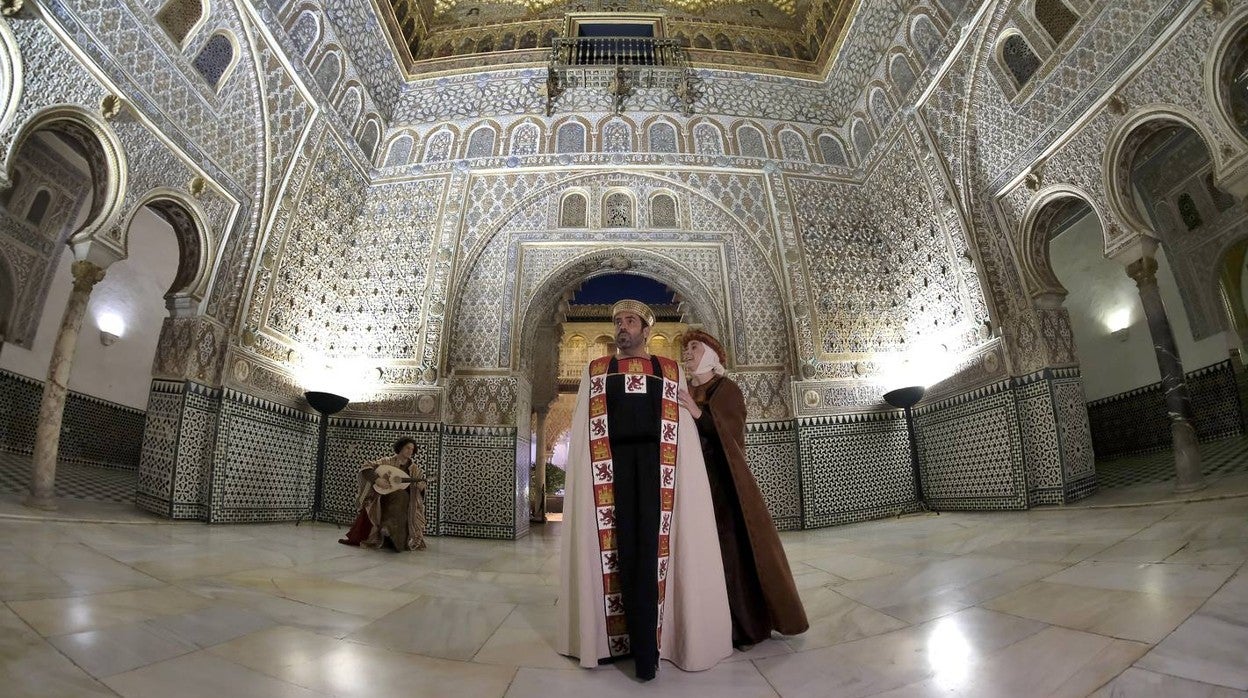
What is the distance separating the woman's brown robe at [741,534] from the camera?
2.14 meters

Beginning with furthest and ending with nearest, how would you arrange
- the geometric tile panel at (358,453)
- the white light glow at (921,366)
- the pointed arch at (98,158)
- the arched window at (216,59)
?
the geometric tile panel at (358,453)
the white light glow at (921,366)
the arched window at (216,59)
the pointed arch at (98,158)

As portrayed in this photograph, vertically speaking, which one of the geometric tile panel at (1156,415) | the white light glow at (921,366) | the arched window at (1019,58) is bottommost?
the geometric tile panel at (1156,415)

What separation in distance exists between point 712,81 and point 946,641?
25.1ft

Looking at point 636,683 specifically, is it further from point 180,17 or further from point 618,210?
point 618,210

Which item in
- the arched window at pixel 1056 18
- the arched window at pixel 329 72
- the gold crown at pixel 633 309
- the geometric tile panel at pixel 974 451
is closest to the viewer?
the gold crown at pixel 633 309

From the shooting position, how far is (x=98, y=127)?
14.8 ft

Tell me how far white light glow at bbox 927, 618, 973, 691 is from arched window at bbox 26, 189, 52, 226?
11.2 meters

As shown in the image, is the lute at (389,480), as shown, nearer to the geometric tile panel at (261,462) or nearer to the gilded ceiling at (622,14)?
the geometric tile panel at (261,462)

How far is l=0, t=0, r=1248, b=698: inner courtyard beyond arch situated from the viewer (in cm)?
209

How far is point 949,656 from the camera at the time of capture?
69.9 inches

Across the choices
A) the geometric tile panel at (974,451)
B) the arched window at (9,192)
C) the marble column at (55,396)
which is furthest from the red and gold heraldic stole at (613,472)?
the arched window at (9,192)

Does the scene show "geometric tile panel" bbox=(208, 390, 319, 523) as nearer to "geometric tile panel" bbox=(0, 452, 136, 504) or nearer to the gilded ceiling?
"geometric tile panel" bbox=(0, 452, 136, 504)

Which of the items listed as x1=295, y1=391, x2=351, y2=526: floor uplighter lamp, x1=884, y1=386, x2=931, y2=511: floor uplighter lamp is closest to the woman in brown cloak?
x1=884, y1=386, x2=931, y2=511: floor uplighter lamp

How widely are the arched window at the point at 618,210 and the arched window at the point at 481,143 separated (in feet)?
5.97
